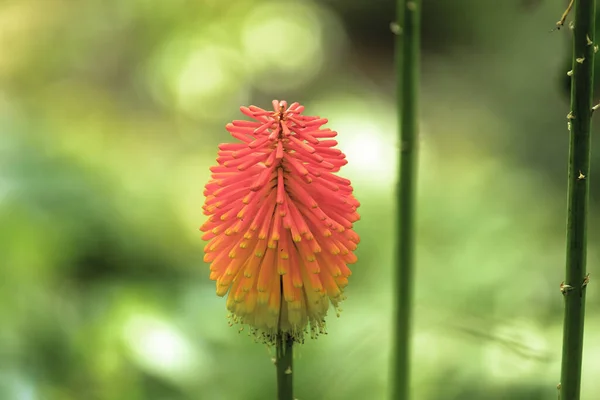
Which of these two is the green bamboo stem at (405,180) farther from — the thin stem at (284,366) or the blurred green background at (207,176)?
the thin stem at (284,366)

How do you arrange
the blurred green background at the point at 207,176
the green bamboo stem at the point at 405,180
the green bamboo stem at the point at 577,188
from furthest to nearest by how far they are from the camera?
the blurred green background at the point at 207,176 < the green bamboo stem at the point at 405,180 < the green bamboo stem at the point at 577,188

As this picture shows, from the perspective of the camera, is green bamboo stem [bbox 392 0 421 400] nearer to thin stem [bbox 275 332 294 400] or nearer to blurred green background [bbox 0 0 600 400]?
blurred green background [bbox 0 0 600 400]

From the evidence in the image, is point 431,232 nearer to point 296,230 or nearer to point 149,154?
point 149,154

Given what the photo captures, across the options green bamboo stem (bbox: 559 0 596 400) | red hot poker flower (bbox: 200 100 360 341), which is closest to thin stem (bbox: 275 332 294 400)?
red hot poker flower (bbox: 200 100 360 341)

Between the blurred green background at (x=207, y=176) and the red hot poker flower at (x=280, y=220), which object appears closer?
the red hot poker flower at (x=280, y=220)

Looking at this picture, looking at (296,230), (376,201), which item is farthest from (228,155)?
(376,201)

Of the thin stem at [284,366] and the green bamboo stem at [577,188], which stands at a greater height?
the green bamboo stem at [577,188]

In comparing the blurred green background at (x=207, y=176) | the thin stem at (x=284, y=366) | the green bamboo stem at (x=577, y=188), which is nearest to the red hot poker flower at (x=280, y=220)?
the thin stem at (x=284, y=366)
